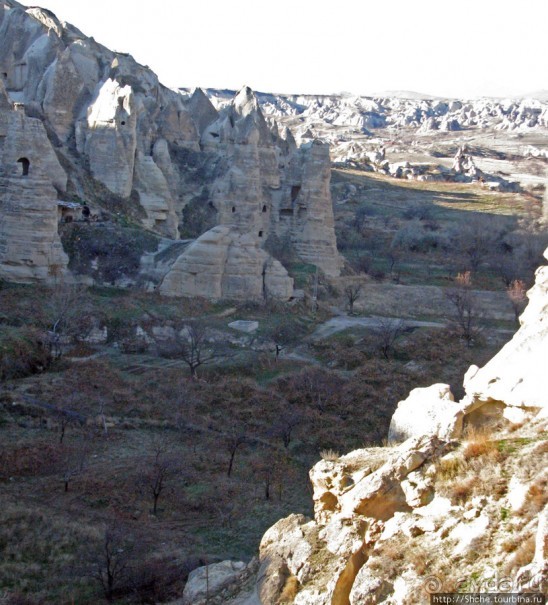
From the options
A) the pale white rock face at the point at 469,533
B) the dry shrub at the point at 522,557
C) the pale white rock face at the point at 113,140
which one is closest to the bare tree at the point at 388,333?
the pale white rock face at the point at 113,140

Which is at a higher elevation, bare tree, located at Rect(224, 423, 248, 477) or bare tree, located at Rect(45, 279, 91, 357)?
bare tree, located at Rect(45, 279, 91, 357)

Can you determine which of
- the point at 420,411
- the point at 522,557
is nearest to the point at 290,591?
the point at 522,557

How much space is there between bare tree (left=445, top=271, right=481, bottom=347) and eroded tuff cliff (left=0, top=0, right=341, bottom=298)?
19.9 feet

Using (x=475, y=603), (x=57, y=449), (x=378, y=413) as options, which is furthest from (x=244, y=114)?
(x=475, y=603)

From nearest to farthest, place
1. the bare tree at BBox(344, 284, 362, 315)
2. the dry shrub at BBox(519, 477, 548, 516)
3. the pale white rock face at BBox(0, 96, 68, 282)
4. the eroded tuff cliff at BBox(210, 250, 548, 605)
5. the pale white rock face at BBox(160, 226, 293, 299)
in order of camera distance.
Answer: the eroded tuff cliff at BBox(210, 250, 548, 605), the dry shrub at BBox(519, 477, 548, 516), the pale white rock face at BBox(0, 96, 68, 282), the pale white rock face at BBox(160, 226, 293, 299), the bare tree at BBox(344, 284, 362, 315)

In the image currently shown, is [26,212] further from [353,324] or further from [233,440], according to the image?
[233,440]

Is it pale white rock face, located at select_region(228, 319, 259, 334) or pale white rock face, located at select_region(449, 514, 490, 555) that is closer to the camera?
pale white rock face, located at select_region(449, 514, 490, 555)

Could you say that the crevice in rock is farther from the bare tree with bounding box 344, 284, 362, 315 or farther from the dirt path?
the bare tree with bounding box 344, 284, 362, 315

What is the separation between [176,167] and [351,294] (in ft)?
39.8

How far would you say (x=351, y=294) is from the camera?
35344mm

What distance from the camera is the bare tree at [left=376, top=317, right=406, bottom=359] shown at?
28641 millimetres

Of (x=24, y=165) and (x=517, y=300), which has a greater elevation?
(x=24, y=165)

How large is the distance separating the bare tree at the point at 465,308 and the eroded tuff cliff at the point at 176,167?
6.07 meters

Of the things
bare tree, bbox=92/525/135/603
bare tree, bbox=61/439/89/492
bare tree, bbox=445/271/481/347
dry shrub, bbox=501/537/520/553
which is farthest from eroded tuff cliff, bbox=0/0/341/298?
dry shrub, bbox=501/537/520/553
